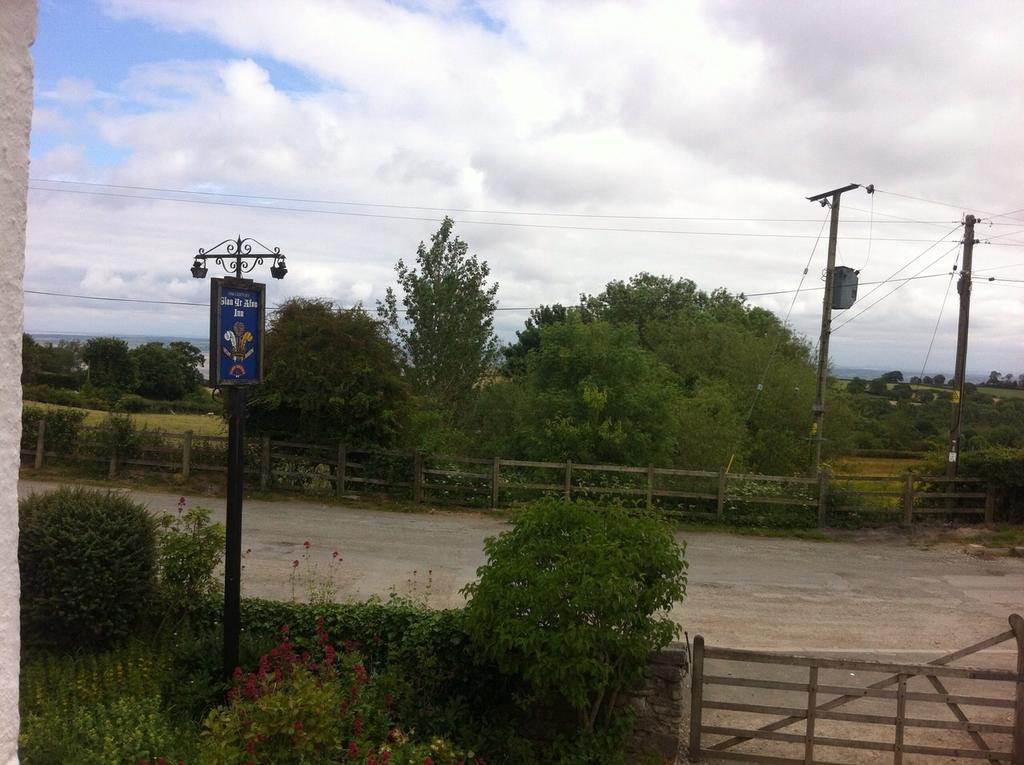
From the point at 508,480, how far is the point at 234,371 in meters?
13.0

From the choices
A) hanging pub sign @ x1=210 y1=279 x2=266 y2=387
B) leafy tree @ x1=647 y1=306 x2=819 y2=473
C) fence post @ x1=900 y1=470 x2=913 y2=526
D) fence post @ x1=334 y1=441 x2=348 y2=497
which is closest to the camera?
hanging pub sign @ x1=210 y1=279 x2=266 y2=387

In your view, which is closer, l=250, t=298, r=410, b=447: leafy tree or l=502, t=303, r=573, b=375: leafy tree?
l=250, t=298, r=410, b=447: leafy tree

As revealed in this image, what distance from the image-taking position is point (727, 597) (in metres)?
13.1

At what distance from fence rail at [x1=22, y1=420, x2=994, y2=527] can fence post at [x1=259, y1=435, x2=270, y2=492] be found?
0.08ft

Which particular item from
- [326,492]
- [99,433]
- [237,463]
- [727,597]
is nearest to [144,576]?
[237,463]

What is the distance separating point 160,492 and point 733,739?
15334 millimetres

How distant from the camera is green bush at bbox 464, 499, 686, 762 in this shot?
6699 millimetres

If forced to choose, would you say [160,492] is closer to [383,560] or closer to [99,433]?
[99,433]

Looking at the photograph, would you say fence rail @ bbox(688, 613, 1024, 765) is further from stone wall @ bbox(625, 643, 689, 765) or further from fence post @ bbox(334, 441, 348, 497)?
fence post @ bbox(334, 441, 348, 497)

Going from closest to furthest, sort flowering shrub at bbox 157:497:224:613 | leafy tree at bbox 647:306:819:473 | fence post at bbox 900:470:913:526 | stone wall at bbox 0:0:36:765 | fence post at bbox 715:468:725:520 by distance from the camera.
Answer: stone wall at bbox 0:0:36:765, flowering shrub at bbox 157:497:224:613, fence post at bbox 715:468:725:520, fence post at bbox 900:470:913:526, leafy tree at bbox 647:306:819:473

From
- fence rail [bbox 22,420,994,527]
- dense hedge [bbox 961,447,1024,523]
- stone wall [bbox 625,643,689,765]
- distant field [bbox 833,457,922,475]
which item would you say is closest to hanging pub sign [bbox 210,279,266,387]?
stone wall [bbox 625,643,689,765]

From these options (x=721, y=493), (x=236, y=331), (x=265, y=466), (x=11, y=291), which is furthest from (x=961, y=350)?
(x=11, y=291)

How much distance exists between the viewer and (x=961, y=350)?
68.1 ft

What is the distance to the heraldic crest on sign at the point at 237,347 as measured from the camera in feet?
23.2
